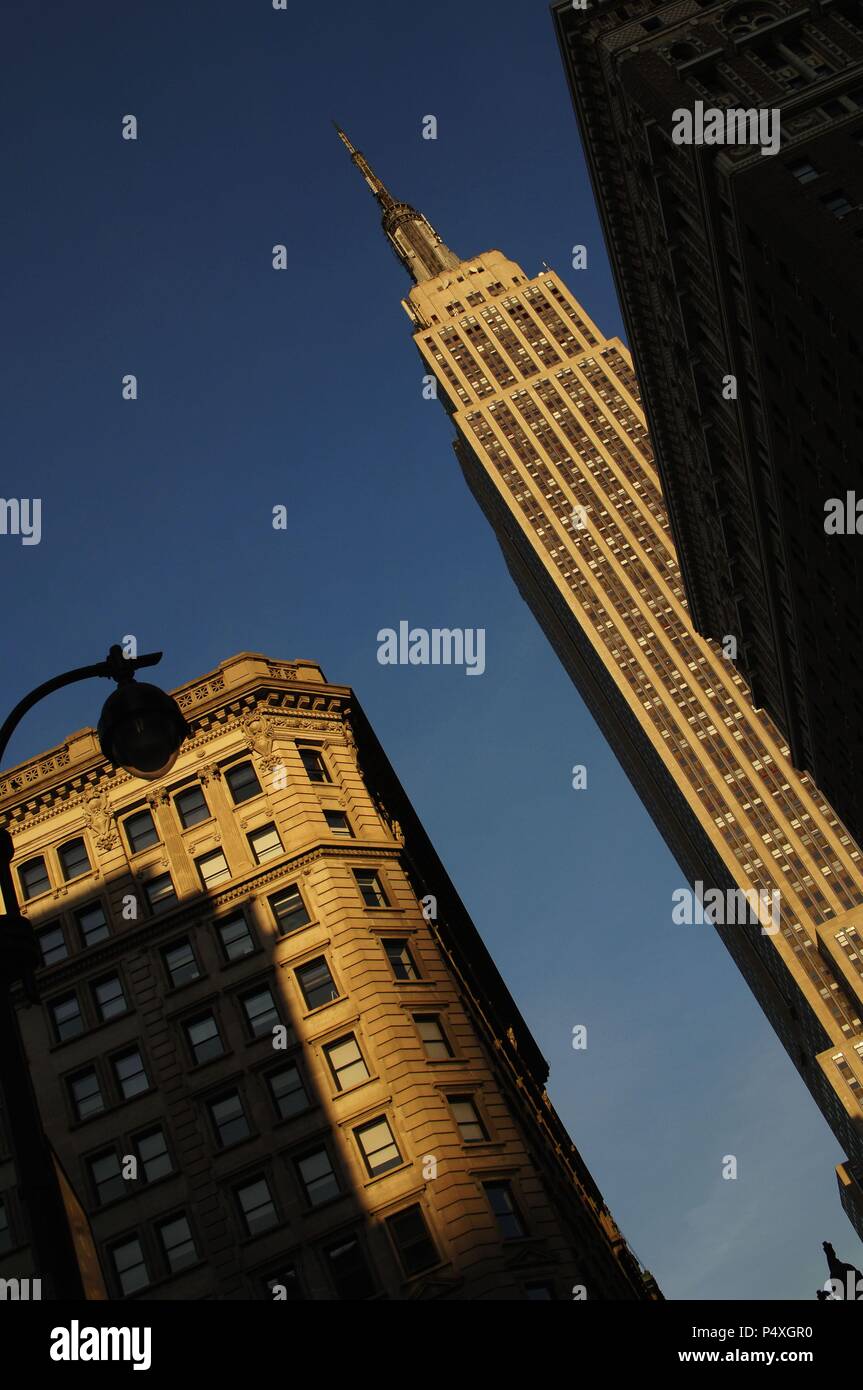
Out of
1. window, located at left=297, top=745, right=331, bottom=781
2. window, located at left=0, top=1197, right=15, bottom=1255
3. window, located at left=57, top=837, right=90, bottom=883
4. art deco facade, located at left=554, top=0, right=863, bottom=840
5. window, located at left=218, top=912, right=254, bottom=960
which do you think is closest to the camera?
window, located at left=0, top=1197, right=15, bottom=1255

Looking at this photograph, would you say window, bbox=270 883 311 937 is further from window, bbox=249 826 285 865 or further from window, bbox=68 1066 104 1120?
window, bbox=68 1066 104 1120

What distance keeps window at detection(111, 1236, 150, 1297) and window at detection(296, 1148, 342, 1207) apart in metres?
5.42

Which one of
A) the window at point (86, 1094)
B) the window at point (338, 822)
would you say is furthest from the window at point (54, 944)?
the window at point (338, 822)

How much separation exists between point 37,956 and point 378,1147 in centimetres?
3239

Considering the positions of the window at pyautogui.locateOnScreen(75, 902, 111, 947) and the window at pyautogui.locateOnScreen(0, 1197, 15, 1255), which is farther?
the window at pyautogui.locateOnScreen(75, 902, 111, 947)

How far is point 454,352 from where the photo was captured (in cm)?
19675

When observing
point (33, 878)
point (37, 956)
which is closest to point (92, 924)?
point (33, 878)

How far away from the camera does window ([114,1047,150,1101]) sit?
43.9 metres

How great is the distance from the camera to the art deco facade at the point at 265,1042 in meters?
38.6

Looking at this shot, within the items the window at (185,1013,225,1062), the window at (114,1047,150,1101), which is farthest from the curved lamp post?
the window at (114,1047,150,1101)

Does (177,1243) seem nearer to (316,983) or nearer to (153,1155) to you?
(153,1155)

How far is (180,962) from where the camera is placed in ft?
152
